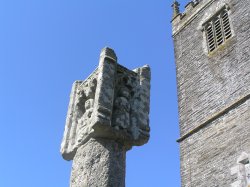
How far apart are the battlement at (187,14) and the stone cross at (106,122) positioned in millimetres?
12434

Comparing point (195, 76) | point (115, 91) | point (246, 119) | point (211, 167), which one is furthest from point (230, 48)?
point (115, 91)

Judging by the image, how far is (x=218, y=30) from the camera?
45.1 ft

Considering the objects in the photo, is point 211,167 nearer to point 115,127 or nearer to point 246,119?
point 246,119

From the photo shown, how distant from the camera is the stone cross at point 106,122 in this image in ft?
8.34

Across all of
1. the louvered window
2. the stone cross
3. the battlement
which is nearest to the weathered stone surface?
the stone cross

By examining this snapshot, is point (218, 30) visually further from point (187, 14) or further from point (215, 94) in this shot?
point (215, 94)

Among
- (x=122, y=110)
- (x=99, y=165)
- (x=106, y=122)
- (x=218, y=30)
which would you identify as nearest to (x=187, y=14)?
(x=218, y=30)

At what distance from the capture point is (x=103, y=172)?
2.49 meters

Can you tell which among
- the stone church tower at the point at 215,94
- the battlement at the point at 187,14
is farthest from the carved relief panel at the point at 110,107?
the battlement at the point at 187,14

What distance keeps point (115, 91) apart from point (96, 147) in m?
0.49

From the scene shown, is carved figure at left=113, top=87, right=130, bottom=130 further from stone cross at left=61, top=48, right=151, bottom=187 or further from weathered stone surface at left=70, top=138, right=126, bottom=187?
weathered stone surface at left=70, top=138, right=126, bottom=187

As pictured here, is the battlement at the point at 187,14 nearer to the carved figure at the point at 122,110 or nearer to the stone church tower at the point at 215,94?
the stone church tower at the point at 215,94

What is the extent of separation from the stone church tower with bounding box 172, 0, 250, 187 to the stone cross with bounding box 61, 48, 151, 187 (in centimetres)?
687

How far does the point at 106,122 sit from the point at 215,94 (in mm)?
9617
